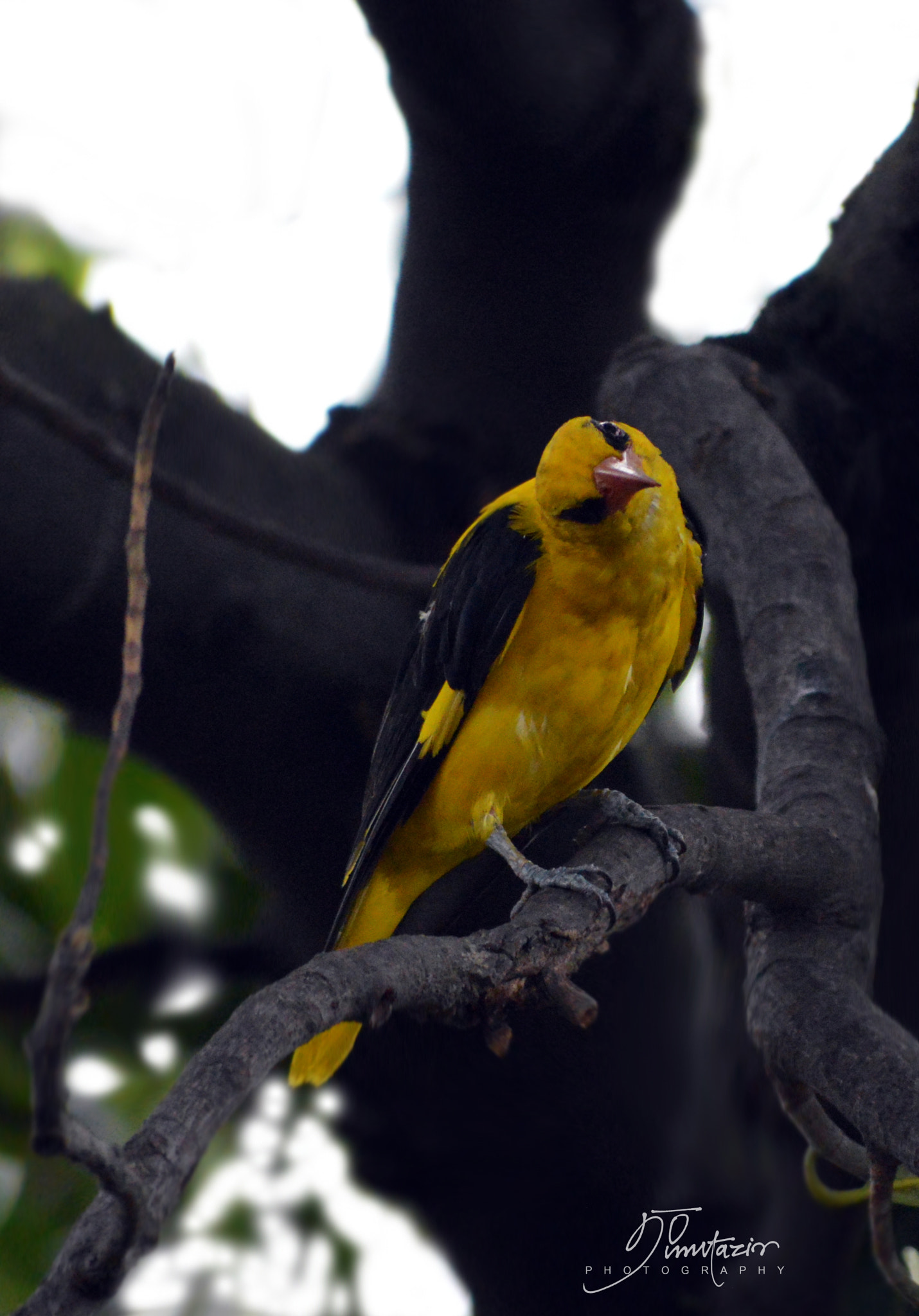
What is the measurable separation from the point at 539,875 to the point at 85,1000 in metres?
0.63

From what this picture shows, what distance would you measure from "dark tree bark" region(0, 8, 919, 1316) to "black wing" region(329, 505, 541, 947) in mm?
203

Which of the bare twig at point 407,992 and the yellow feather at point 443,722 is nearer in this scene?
the bare twig at point 407,992

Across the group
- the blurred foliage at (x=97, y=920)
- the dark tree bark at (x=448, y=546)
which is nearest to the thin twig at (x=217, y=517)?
the dark tree bark at (x=448, y=546)

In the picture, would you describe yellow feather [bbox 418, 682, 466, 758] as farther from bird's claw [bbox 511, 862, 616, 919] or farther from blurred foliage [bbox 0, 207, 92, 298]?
blurred foliage [bbox 0, 207, 92, 298]

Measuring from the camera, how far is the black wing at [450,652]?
0.99 meters

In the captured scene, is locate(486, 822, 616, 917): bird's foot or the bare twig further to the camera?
locate(486, 822, 616, 917): bird's foot

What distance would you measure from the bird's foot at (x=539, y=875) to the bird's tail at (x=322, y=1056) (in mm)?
219

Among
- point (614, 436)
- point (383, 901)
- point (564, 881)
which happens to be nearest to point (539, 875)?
point (564, 881)

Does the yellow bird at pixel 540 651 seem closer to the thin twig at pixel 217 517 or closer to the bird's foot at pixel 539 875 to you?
the bird's foot at pixel 539 875

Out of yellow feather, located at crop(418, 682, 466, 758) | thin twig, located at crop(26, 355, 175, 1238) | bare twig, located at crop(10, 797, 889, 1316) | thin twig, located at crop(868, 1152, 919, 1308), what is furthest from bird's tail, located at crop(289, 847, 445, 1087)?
thin twig, located at crop(26, 355, 175, 1238)

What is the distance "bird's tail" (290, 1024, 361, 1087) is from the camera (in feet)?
3.32

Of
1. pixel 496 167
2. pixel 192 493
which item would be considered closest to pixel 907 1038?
pixel 192 493

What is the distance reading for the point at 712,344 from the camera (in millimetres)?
1488

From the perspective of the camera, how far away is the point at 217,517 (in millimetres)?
1076
